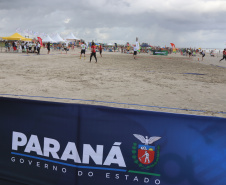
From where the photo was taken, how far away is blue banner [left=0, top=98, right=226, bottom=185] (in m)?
2.42

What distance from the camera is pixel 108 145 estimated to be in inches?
101

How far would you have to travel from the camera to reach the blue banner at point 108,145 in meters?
2.42

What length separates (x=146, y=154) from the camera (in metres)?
2.51

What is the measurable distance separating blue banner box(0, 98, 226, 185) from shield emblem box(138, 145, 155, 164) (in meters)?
0.01

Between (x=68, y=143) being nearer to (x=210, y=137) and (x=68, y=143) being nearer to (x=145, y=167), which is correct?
(x=145, y=167)

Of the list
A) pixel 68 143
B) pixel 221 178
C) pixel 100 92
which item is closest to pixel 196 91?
pixel 100 92

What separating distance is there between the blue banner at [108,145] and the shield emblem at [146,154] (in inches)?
0.4

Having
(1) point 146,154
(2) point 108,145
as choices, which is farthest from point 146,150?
(2) point 108,145

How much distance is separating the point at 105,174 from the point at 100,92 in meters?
5.12

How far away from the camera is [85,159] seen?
2623mm

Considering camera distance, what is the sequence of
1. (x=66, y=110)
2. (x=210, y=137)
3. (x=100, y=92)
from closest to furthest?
(x=210, y=137) → (x=66, y=110) → (x=100, y=92)

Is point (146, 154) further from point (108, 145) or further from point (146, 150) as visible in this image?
point (108, 145)

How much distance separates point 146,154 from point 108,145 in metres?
0.46

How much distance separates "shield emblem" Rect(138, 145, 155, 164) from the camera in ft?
8.20
